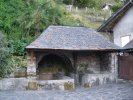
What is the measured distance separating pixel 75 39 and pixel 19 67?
3879mm

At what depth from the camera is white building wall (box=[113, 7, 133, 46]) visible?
54.9 ft

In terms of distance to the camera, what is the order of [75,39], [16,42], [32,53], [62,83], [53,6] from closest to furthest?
1. [62,83]
2. [32,53]
3. [75,39]
4. [16,42]
5. [53,6]

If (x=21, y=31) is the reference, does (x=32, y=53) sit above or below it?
below

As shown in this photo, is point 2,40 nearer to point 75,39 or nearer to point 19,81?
point 19,81

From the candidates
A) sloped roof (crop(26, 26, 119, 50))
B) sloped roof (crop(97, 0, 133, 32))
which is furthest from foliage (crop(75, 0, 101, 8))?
sloped roof (crop(26, 26, 119, 50))

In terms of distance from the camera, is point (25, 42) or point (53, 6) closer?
point (25, 42)

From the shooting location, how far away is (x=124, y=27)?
57.6ft

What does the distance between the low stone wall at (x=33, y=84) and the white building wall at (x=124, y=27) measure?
5806 millimetres

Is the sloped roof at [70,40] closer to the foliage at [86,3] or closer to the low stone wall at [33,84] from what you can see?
the low stone wall at [33,84]

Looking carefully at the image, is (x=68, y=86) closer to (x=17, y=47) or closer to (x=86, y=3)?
(x=17, y=47)

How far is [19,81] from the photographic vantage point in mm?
13742

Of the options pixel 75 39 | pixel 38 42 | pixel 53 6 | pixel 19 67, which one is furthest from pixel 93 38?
pixel 53 6

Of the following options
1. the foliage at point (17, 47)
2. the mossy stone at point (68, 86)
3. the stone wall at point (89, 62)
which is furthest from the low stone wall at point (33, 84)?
the foliage at point (17, 47)

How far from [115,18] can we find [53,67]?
5459 millimetres
